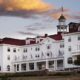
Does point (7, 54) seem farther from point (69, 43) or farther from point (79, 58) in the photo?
point (79, 58)

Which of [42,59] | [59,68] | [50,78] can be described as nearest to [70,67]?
[59,68]

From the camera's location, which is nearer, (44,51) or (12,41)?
(44,51)

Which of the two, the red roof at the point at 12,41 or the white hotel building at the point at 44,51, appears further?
the red roof at the point at 12,41

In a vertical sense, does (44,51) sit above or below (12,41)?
below

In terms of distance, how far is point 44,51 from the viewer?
11400 cm

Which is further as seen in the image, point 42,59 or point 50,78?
point 42,59

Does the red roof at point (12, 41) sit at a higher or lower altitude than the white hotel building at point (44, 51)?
higher

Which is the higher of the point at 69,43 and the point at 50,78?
the point at 69,43

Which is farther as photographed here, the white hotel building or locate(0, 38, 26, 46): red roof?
locate(0, 38, 26, 46): red roof

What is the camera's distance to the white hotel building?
10275 centimetres

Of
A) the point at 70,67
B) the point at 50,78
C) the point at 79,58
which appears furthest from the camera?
the point at 70,67

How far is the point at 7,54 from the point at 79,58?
3226 cm

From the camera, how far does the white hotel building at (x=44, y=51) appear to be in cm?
Answer: 10275

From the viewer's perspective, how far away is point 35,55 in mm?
117250
